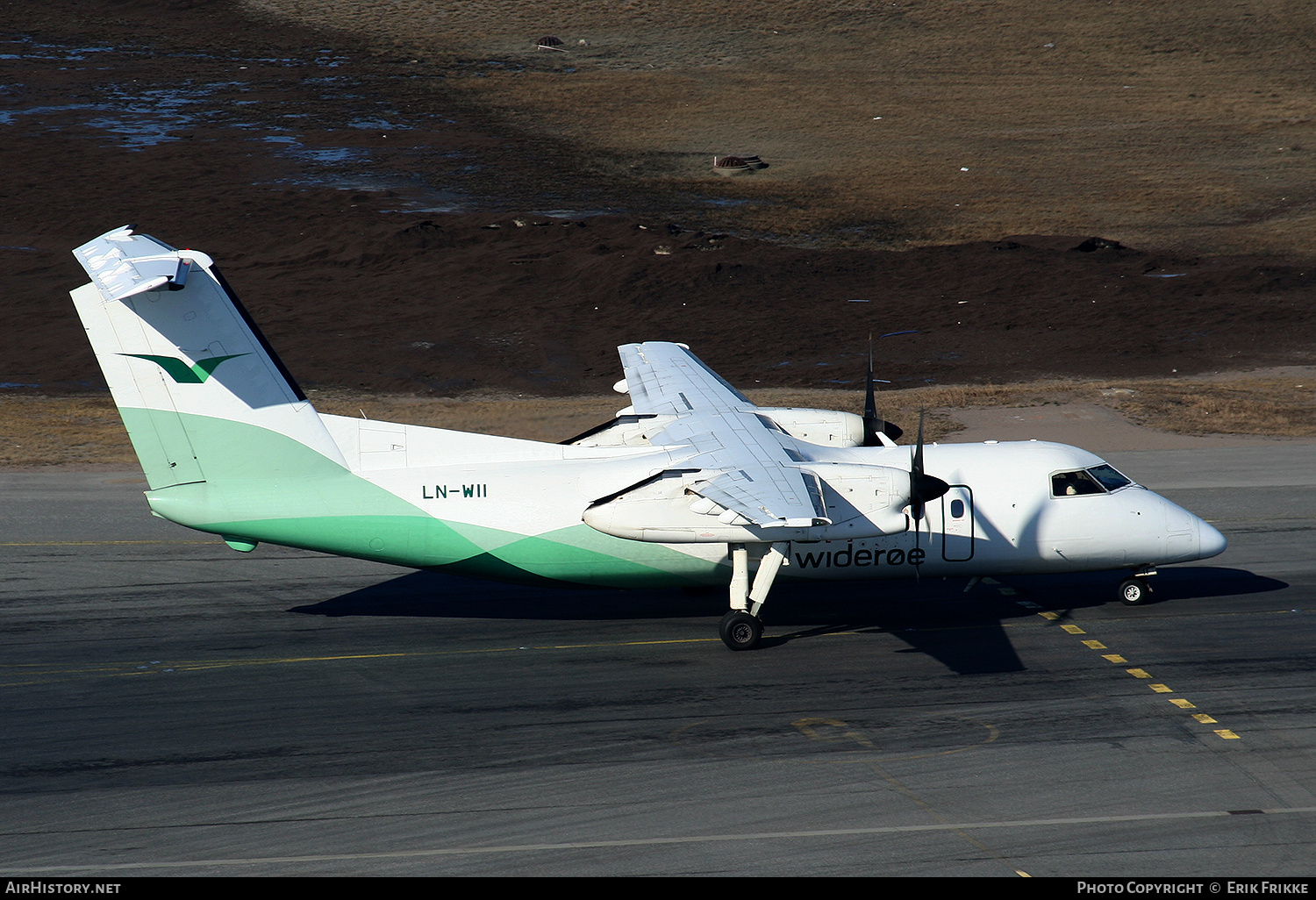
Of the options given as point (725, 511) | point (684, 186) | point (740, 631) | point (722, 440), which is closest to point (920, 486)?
point (725, 511)

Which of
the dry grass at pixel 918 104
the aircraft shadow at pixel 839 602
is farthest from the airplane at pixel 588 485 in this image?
the dry grass at pixel 918 104

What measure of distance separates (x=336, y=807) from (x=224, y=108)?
211 ft

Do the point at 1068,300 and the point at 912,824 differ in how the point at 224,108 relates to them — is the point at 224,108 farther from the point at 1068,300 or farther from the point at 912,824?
the point at 912,824

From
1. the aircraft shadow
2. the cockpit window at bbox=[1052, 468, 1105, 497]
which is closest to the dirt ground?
the aircraft shadow

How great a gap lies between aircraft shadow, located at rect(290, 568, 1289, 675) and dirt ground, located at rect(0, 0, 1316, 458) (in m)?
13.4

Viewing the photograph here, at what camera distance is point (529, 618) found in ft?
67.1

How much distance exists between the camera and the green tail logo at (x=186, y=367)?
697 inches

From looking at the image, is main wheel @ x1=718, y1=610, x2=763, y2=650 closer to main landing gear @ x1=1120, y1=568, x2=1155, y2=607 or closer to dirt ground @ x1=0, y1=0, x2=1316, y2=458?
main landing gear @ x1=1120, y1=568, x2=1155, y2=607

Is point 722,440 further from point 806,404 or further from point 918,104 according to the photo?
point 918,104

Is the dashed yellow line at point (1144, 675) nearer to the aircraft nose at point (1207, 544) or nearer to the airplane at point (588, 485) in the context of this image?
the airplane at point (588, 485)

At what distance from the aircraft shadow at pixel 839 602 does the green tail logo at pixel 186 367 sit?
490cm

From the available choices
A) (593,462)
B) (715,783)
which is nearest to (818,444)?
(593,462)

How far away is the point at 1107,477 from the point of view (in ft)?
66.9

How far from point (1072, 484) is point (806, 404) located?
1501 centimetres
